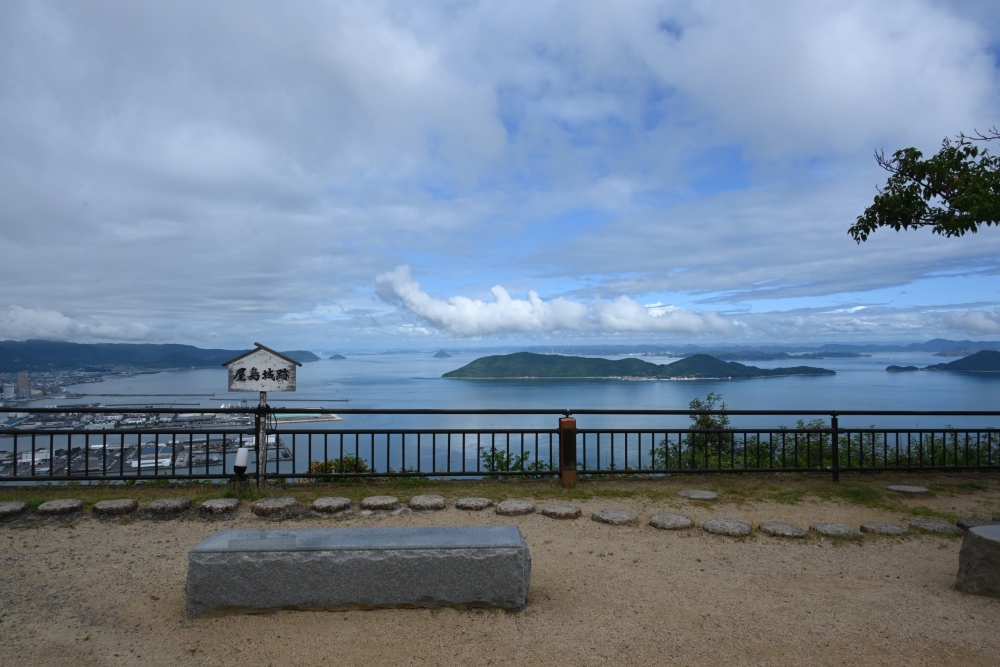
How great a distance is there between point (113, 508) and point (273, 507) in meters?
1.55

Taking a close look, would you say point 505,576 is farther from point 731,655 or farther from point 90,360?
point 90,360

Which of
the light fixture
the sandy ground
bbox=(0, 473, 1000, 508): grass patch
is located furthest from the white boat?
the sandy ground

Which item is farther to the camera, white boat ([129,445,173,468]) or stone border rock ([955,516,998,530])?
white boat ([129,445,173,468])

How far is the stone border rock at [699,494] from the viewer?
6.41m

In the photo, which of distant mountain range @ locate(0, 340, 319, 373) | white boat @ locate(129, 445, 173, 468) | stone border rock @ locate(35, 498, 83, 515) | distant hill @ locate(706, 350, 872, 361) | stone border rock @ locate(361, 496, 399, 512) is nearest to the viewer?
stone border rock @ locate(35, 498, 83, 515)

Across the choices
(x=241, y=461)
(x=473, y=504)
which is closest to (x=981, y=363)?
(x=473, y=504)

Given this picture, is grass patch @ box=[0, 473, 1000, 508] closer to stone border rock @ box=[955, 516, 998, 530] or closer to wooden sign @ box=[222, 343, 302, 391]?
stone border rock @ box=[955, 516, 998, 530]

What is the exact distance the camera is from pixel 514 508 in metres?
5.85

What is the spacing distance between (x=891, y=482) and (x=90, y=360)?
2770 cm

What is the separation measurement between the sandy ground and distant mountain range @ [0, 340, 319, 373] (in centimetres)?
1398

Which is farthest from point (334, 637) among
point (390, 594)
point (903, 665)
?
point (903, 665)

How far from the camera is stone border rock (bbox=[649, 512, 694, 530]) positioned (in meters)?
5.38

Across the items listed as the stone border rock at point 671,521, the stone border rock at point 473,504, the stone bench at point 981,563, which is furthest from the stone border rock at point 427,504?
the stone bench at point 981,563

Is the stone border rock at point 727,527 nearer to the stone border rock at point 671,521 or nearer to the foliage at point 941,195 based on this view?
the stone border rock at point 671,521
